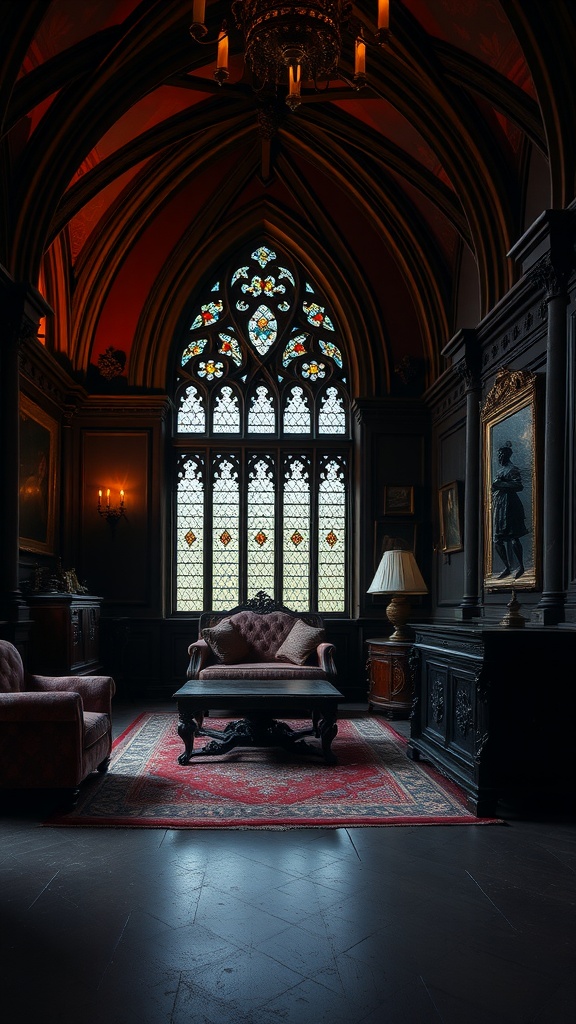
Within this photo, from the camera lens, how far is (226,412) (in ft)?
33.7

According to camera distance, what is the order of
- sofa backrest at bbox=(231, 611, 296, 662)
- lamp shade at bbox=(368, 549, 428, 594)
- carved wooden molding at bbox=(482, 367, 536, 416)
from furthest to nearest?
sofa backrest at bbox=(231, 611, 296, 662) → lamp shade at bbox=(368, 549, 428, 594) → carved wooden molding at bbox=(482, 367, 536, 416)

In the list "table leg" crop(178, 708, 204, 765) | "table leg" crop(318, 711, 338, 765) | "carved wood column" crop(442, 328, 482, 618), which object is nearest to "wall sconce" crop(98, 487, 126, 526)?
"carved wood column" crop(442, 328, 482, 618)

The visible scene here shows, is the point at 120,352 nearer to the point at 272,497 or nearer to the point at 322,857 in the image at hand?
the point at 272,497

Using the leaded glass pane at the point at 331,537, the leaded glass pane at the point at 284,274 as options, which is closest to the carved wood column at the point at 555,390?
the leaded glass pane at the point at 331,537

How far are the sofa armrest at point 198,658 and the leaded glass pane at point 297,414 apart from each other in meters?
3.34

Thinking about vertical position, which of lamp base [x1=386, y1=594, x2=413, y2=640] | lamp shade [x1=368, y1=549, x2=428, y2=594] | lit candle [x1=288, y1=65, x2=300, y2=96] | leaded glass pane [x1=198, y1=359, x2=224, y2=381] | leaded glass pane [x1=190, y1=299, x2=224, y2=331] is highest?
leaded glass pane [x1=190, y1=299, x2=224, y2=331]

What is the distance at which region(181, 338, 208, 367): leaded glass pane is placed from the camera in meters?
10.3

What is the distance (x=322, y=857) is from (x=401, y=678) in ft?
14.7

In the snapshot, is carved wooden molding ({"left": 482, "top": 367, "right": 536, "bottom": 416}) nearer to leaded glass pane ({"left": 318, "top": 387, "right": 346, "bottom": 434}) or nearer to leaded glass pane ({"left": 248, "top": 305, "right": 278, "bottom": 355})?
leaded glass pane ({"left": 318, "top": 387, "right": 346, "bottom": 434})

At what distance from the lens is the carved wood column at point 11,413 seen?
7.00m

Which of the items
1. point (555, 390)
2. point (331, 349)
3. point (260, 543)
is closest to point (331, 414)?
point (331, 349)

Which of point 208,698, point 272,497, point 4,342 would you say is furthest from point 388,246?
point 208,698

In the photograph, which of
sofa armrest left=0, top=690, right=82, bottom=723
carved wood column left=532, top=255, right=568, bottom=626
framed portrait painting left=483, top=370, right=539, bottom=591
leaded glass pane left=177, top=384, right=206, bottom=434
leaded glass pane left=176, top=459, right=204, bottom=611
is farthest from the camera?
leaded glass pane left=177, top=384, right=206, bottom=434

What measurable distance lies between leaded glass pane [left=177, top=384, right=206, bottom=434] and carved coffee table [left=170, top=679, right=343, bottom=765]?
4.62 meters
